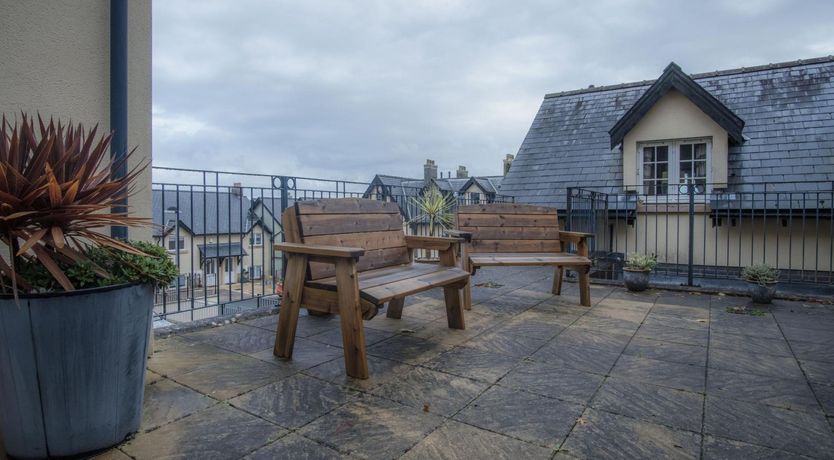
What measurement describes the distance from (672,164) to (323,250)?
361 inches

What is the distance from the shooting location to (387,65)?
10992mm

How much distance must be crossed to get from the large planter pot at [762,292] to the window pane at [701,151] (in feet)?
17.9

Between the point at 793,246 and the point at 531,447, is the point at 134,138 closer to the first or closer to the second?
the point at 531,447

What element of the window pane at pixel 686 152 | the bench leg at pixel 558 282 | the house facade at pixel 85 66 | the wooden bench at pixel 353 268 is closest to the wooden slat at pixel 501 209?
the bench leg at pixel 558 282

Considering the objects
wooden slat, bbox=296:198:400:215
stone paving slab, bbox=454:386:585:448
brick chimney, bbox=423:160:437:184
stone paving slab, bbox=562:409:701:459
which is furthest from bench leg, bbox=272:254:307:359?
brick chimney, bbox=423:160:437:184

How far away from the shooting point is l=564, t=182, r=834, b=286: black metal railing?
7547 millimetres

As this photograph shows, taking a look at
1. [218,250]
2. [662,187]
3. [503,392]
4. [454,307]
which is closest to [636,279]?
[454,307]

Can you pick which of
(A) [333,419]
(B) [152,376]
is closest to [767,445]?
(A) [333,419]

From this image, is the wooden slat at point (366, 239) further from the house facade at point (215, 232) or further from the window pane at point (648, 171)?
the window pane at point (648, 171)

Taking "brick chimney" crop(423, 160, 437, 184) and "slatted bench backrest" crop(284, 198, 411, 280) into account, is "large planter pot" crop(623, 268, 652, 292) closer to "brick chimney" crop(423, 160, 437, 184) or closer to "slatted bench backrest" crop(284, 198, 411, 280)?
"slatted bench backrest" crop(284, 198, 411, 280)

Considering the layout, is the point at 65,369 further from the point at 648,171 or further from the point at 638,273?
the point at 648,171

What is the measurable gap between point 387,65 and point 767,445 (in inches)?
419

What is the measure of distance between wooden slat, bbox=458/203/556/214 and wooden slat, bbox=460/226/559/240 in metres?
0.18

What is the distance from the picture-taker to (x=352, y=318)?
249 cm
